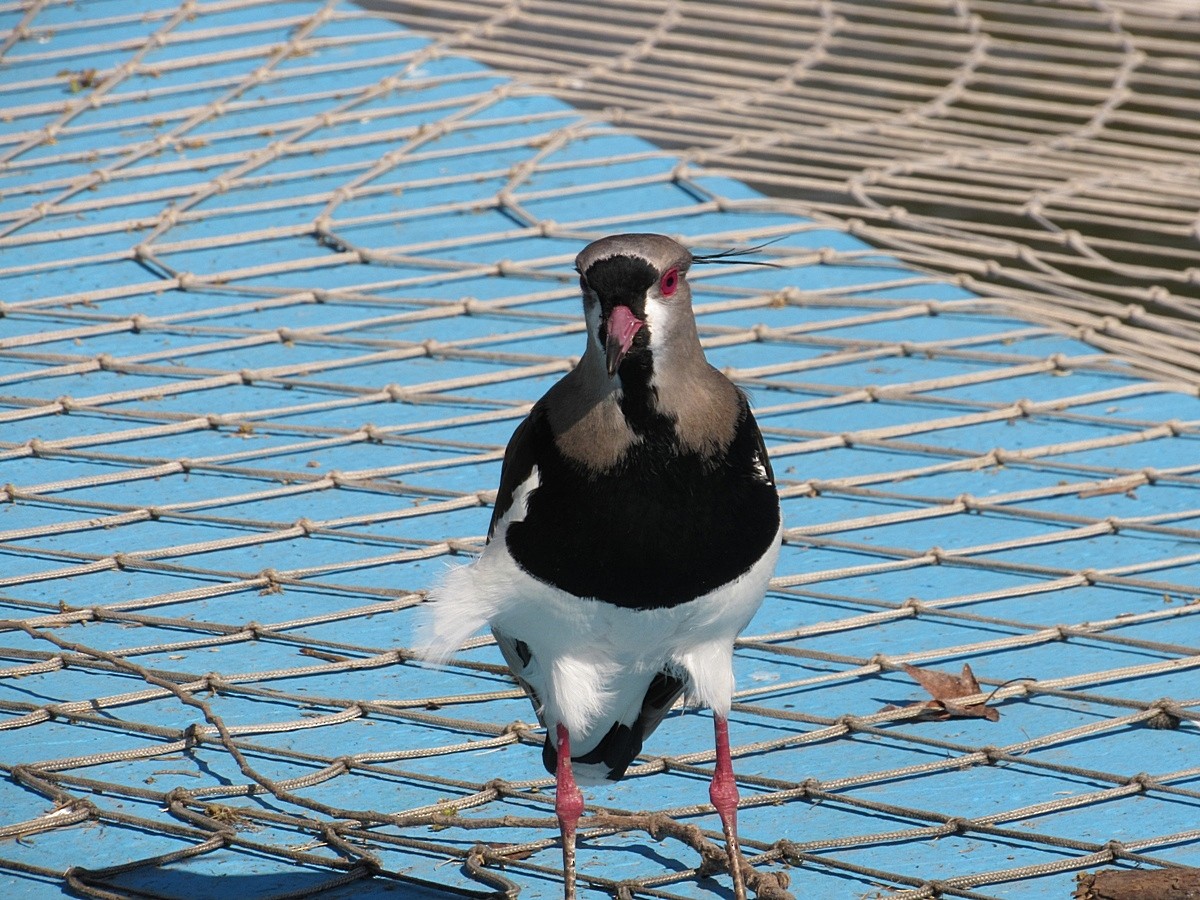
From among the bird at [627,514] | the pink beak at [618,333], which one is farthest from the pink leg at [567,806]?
the pink beak at [618,333]

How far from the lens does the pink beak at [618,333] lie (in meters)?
2.04

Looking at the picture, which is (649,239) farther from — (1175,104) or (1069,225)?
(1069,225)

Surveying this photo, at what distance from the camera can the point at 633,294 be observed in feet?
6.89

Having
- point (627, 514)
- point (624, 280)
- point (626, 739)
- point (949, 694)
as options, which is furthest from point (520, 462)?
point (949, 694)

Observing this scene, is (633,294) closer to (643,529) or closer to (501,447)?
(643,529)

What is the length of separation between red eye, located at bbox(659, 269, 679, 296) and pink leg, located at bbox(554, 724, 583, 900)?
0.66 meters

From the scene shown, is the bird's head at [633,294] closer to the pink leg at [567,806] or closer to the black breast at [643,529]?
the black breast at [643,529]

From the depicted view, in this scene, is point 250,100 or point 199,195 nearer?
point 199,195

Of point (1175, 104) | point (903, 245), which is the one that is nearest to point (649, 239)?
point (903, 245)

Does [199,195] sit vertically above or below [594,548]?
above

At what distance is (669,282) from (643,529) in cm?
33

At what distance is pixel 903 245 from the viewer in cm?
506

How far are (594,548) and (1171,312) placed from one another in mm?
3821

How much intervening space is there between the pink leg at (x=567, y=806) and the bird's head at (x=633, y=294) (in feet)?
1.95
